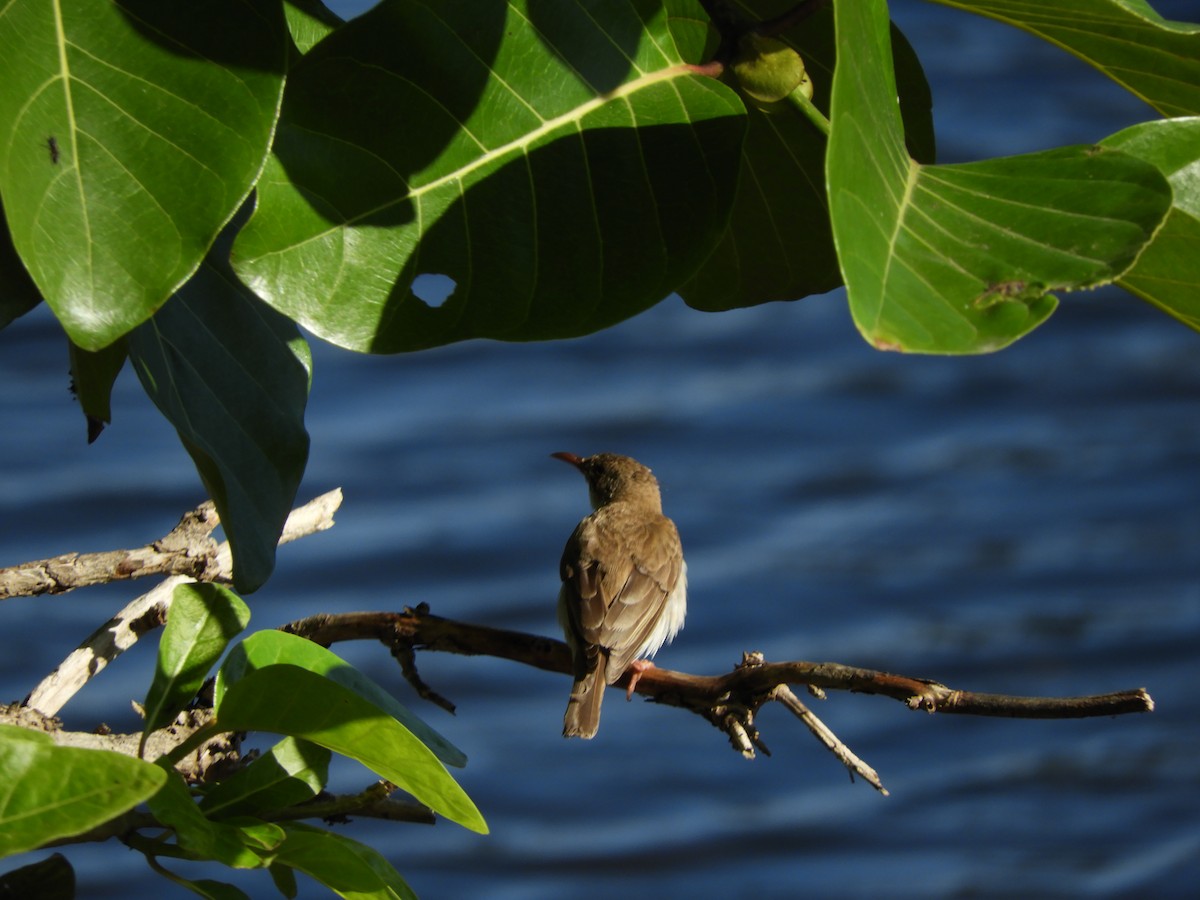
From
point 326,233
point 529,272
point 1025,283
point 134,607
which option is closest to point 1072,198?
point 1025,283

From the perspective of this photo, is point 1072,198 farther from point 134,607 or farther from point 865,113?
point 134,607

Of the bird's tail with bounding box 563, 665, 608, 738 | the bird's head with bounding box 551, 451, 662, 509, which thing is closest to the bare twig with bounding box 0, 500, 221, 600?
the bird's tail with bounding box 563, 665, 608, 738

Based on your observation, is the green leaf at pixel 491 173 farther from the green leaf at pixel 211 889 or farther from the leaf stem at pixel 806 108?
the green leaf at pixel 211 889

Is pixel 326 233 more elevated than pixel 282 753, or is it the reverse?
pixel 326 233

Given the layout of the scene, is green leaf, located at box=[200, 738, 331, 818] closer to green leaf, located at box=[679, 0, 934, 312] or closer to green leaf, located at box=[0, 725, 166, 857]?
green leaf, located at box=[0, 725, 166, 857]

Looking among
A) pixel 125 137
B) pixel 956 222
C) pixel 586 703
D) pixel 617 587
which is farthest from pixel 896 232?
pixel 617 587

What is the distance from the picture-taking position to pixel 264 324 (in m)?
1.60

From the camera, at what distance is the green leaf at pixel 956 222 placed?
0.98 m

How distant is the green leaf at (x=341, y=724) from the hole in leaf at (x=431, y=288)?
0.37m

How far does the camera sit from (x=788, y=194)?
5.56ft

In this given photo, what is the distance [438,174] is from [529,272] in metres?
0.13

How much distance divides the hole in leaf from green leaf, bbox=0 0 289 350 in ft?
0.73

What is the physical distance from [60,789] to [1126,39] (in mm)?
1214

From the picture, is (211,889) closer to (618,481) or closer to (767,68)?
(767,68)
